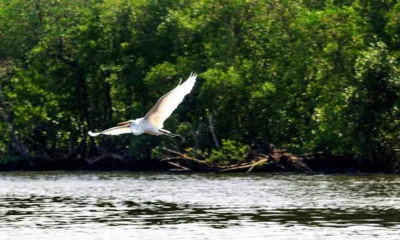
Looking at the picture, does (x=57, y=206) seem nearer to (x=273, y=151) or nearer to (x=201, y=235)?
(x=201, y=235)

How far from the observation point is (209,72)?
4500cm

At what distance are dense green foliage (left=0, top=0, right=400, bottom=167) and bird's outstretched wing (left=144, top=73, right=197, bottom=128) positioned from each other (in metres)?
19.2

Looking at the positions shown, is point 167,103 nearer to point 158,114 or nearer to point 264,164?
point 158,114

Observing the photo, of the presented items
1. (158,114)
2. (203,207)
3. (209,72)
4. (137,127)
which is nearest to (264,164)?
(209,72)

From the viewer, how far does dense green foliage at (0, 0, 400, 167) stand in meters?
43.0

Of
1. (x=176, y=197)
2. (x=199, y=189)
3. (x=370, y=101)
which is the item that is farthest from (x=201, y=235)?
(x=370, y=101)

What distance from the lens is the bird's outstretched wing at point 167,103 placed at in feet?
72.5

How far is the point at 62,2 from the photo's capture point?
172ft

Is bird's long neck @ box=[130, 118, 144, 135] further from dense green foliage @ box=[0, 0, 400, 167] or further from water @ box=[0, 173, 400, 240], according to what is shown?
dense green foliage @ box=[0, 0, 400, 167]

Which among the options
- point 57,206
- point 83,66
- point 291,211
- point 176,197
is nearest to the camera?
point 291,211

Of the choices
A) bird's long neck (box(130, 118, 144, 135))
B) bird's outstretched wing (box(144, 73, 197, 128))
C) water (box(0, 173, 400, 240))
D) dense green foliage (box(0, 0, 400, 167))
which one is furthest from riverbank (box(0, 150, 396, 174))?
bird's long neck (box(130, 118, 144, 135))

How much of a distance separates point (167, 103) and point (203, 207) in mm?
5628

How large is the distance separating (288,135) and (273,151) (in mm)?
2279

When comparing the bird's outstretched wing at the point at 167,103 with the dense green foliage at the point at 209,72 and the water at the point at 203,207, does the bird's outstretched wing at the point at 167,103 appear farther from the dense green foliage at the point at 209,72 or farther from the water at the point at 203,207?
the dense green foliage at the point at 209,72
